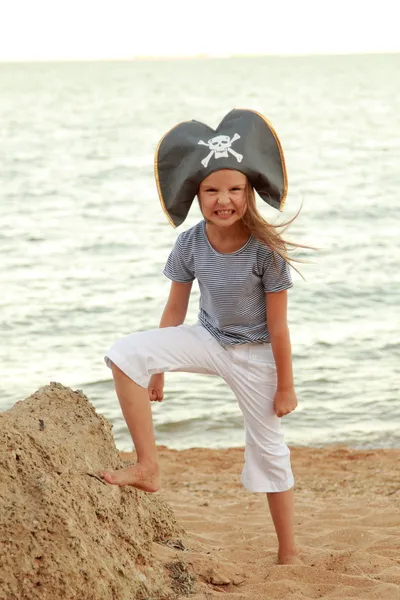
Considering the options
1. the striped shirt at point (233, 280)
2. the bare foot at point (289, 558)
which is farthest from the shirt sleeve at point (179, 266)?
the bare foot at point (289, 558)

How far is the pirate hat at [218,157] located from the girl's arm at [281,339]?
0.38 metres

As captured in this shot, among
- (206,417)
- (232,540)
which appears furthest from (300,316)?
(232,540)

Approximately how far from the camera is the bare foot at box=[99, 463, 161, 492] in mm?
3688

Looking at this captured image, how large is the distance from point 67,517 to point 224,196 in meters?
1.35

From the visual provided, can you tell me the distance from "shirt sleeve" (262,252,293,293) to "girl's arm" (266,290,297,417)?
0.10 feet

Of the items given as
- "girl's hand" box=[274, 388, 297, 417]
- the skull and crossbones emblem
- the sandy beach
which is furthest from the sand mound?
the skull and crossbones emblem

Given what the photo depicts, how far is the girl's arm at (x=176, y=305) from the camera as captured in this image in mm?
4113

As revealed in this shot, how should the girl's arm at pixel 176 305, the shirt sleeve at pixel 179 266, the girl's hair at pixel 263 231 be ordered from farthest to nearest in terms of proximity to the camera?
the girl's arm at pixel 176 305
the shirt sleeve at pixel 179 266
the girl's hair at pixel 263 231

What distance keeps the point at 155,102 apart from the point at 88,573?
204 ft

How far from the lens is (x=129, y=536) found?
362 cm

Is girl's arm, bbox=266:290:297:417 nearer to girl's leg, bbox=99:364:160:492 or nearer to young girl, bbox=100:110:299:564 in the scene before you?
young girl, bbox=100:110:299:564

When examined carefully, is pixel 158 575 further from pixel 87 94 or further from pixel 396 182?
pixel 87 94

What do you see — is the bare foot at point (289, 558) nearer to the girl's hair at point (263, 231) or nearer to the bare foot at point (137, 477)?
the bare foot at point (137, 477)

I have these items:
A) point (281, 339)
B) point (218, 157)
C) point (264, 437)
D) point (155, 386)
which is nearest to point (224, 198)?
point (218, 157)
